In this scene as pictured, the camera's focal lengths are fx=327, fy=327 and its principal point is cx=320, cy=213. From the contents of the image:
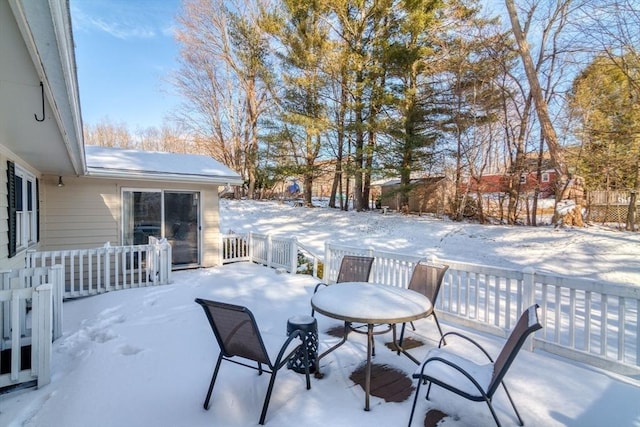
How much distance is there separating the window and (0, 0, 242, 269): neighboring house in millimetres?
15

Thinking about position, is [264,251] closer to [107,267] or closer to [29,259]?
[107,267]

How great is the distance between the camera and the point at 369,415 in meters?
2.44

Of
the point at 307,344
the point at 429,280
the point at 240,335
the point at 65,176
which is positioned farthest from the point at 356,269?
the point at 65,176

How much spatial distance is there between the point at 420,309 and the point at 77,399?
2957 millimetres

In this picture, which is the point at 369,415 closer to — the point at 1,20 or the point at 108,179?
the point at 1,20

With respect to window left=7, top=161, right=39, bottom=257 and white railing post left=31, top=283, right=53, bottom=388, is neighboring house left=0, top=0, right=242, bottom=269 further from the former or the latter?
white railing post left=31, top=283, right=53, bottom=388

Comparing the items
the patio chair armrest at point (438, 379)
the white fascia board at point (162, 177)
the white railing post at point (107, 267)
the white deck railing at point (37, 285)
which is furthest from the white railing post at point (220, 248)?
the patio chair armrest at point (438, 379)

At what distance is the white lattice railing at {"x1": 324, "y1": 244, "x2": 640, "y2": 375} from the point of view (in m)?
2.97

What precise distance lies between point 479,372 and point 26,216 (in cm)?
646

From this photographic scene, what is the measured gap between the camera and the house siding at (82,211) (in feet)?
21.9

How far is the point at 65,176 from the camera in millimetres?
6727

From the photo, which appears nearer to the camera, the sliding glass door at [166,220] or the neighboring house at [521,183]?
the sliding glass door at [166,220]

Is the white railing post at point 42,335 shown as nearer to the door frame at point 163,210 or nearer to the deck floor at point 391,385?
the deck floor at point 391,385

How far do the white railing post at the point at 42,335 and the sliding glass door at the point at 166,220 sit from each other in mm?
4812
